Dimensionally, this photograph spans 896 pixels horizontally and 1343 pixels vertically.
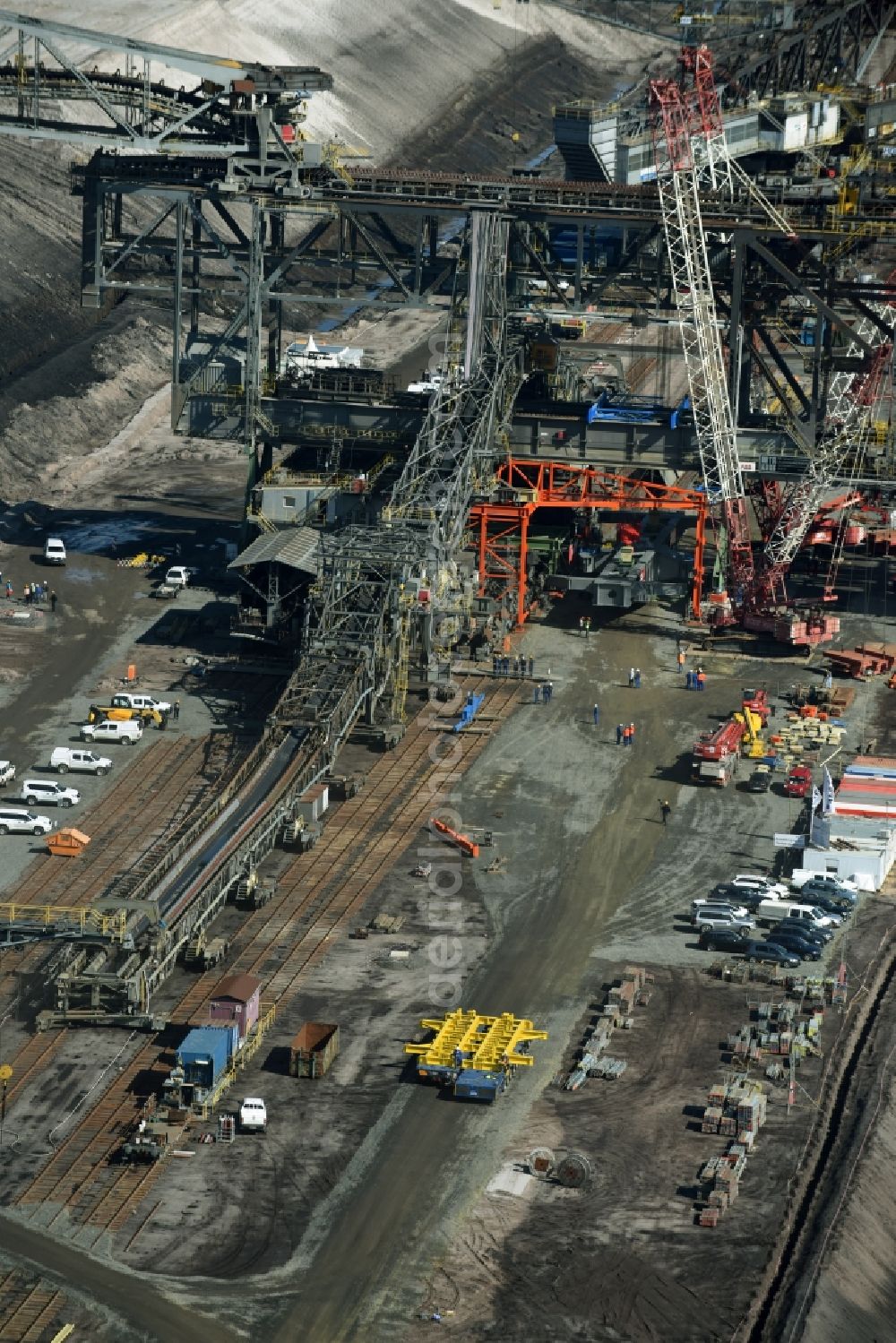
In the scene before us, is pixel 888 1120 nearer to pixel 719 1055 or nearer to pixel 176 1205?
pixel 719 1055

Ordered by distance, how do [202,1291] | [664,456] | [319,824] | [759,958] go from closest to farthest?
[202,1291] < [759,958] < [319,824] < [664,456]

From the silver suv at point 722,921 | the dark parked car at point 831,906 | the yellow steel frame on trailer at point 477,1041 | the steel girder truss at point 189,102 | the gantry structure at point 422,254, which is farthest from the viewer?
the steel girder truss at point 189,102

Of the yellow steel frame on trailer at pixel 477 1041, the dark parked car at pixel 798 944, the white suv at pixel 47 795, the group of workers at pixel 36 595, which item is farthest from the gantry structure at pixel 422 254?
the yellow steel frame on trailer at pixel 477 1041

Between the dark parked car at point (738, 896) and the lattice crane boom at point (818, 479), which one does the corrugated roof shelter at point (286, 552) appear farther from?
the dark parked car at point (738, 896)

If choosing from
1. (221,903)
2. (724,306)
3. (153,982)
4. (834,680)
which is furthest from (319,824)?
(724,306)

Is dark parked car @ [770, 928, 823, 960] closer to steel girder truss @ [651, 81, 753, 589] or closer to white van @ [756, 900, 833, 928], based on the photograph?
white van @ [756, 900, 833, 928]

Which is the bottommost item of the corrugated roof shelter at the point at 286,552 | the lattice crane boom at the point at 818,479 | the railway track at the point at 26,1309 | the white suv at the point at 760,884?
the railway track at the point at 26,1309
